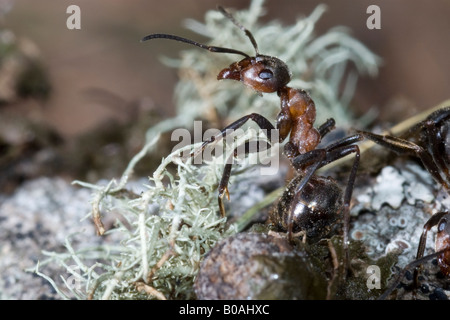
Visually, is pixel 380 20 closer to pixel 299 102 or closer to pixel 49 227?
pixel 299 102

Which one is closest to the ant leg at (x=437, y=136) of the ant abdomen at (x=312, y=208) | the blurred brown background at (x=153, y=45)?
the ant abdomen at (x=312, y=208)

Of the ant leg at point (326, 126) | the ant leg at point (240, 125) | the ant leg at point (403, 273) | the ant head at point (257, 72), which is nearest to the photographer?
the ant leg at point (403, 273)

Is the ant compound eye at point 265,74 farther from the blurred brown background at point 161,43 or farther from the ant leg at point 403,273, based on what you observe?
the blurred brown background at point 161,43

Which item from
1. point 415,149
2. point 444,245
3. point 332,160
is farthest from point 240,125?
point 444,245

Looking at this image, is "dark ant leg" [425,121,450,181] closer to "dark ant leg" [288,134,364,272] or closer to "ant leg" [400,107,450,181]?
"ant leg" [400,107,450,181]

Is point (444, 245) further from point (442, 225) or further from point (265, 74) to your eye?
point (265, 74)
